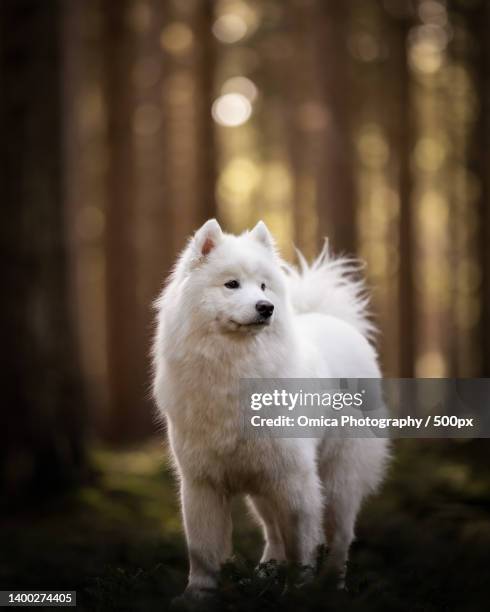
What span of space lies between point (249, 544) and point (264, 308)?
9.63ft

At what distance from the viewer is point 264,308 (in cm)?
385

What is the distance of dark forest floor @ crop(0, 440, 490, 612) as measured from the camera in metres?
3.60

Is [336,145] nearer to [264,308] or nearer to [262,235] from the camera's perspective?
[262,235]

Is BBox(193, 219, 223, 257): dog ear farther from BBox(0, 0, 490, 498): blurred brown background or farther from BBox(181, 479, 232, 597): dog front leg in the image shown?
BBox(0, 0, 490, 498): blurred brown background

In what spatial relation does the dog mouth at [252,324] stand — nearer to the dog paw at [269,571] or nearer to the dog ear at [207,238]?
the dog ear at [207,238]

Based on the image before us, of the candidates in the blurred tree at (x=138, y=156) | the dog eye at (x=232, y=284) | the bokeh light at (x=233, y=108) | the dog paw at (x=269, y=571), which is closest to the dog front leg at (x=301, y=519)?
the dog paw at (x=269, y=571)

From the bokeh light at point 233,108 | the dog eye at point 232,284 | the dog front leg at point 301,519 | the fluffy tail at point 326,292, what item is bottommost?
the dog front leg at point 301,519

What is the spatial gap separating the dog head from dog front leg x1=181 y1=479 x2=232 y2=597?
3.14 ft

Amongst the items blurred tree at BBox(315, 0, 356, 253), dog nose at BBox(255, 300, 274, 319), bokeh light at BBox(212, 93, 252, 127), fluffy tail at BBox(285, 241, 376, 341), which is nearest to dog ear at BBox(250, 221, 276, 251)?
dog nose at BBox(255, 300, 274, 319)

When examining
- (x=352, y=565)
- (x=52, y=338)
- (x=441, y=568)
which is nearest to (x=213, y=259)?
(x=352, y=565)

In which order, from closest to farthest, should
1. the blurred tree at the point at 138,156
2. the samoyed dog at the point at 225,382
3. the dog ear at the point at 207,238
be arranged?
1. the samoyed dog at the point at 225,382
2. the dog ear at the point at 207,238
3. the blurred tree at the point at 138,156

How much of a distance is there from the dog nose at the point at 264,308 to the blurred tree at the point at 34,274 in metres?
4.80

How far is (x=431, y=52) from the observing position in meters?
15.9

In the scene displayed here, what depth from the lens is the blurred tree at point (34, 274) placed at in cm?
797
